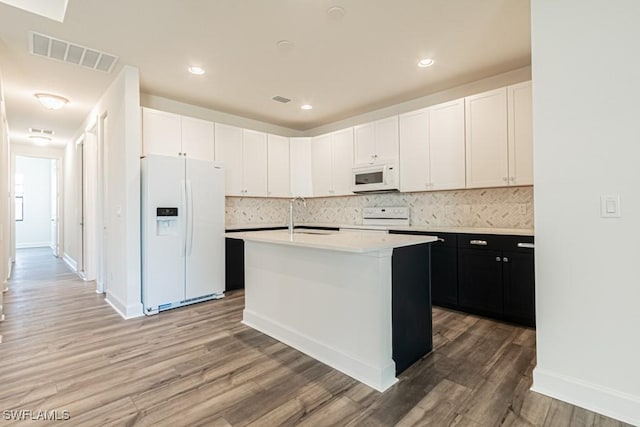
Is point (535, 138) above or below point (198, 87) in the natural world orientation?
below

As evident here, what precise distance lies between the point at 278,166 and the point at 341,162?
1096 millimetres

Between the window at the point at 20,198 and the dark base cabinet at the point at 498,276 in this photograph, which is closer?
the dark base cabinet at the point at 498,276

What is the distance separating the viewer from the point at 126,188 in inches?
132

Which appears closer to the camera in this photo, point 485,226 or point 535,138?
point 535,138

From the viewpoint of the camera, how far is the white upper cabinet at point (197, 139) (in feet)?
13.8

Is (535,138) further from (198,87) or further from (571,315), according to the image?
(198,87)

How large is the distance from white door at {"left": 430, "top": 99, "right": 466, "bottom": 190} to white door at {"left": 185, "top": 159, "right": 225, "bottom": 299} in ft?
8.87

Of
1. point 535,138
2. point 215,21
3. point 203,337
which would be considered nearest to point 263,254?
point 203,337

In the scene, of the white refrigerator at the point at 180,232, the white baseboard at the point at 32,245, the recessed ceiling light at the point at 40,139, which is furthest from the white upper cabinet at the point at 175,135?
the white baseboard at the point at 32,245

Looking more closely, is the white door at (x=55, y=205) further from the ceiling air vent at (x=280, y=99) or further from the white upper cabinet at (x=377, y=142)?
the white upper cabinet at (x=377, y=142)

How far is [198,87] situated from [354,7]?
91.7 inches

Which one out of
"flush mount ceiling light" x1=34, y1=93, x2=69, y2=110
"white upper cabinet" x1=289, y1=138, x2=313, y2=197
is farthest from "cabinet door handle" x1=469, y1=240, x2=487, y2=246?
"flush mount ceiling light" x1=34, y1=93, x2=69, y2=110

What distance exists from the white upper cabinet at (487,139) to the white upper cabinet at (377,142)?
3.15 feet

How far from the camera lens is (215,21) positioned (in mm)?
2508
